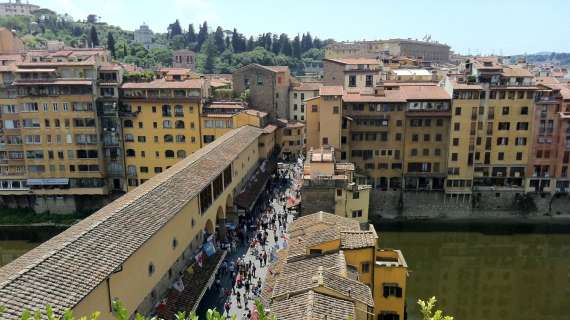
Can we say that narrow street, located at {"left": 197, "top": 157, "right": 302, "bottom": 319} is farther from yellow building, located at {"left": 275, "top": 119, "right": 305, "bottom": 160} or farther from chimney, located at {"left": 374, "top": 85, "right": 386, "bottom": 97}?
yellow building, located at {"left": 275, "top": 119, "right": 305, "bottom": 160}

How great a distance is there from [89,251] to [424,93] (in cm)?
4219

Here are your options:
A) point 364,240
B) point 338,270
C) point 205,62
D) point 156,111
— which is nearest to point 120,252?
point 338,270

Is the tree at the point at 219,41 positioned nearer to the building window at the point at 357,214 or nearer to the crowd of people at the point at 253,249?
the crowd of people at the point at 253,249

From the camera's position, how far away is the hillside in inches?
5098

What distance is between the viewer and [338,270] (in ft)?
70.5

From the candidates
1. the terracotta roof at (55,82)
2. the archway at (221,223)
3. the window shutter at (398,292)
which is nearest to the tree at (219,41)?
the terracotta roof at (55,82)

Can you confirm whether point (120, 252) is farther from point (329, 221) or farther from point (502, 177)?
point (502, 177)

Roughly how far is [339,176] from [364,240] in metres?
11.2

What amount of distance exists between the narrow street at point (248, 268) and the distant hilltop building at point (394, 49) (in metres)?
80.9

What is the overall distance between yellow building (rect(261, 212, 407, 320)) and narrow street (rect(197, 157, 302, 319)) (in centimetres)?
211

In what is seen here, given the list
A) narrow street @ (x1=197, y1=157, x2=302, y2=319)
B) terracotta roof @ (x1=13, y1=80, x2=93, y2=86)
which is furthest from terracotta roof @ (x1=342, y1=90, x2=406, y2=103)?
terracotta roof @ (x1=13, y1=80, x2=93, y2=86)

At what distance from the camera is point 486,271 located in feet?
135

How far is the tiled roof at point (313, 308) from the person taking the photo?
17688 millimetres

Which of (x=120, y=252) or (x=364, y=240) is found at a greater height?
(x=120, y=252)
